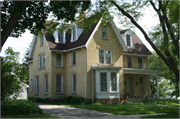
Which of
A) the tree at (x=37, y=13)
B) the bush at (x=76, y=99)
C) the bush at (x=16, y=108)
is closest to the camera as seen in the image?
the tree at (x=37, y=13)

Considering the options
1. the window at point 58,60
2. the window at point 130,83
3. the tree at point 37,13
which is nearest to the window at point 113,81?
the window at point 130,83

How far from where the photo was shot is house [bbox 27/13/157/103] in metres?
24.7

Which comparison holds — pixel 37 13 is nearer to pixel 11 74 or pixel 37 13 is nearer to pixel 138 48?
pixel 11 74

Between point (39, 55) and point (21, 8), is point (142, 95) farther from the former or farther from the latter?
point (21, 8)

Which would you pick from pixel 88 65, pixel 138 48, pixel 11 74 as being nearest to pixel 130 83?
pixel 138 48

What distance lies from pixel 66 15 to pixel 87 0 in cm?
144

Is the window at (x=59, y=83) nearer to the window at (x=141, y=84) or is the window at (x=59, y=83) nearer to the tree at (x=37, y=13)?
the window at (x=141, y=84)

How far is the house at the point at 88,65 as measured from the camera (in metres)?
24.7

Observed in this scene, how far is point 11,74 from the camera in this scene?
14.6 meters

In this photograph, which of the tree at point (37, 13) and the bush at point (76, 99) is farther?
the bush at point (76, 99)

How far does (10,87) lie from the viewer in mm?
14234

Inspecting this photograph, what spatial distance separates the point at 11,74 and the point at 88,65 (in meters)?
11.2

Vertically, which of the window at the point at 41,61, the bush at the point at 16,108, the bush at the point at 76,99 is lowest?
the bush at the point at 76,99

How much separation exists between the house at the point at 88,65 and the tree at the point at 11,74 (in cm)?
1007
